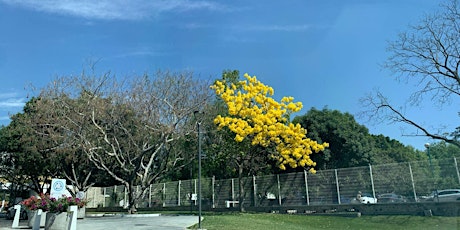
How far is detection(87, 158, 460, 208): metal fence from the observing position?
67.4 ft

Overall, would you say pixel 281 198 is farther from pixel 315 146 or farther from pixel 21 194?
pixel 21 194

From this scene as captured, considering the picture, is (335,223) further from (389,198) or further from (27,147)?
(27,147)

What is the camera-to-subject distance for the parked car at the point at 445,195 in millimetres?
19203

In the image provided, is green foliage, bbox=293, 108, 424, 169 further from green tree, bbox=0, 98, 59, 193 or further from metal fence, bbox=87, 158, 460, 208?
green tree, bbox=0, 98, 59, 193

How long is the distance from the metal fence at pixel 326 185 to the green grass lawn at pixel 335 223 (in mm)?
2277

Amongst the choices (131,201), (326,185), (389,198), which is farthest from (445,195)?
(131,201)

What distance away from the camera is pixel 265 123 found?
23.8 m

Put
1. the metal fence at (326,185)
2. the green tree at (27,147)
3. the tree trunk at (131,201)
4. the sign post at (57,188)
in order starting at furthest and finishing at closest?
the green tree at (27,147)
the tree trunk at (131,201)
the metal fence at (326,185)
the sign post at (57,188)

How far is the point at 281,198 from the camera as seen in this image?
27438 millimetres

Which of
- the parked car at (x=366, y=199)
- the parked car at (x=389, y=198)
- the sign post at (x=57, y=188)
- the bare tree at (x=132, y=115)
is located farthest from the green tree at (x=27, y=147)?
the parked car at (x=389, y=198)

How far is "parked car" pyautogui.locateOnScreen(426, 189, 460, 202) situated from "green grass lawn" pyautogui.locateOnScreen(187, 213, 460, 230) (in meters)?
1.42

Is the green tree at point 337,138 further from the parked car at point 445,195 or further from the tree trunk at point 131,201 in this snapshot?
the tree trunk at point 131,201

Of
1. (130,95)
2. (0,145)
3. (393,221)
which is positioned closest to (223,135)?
(130,95)

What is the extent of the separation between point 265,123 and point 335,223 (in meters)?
7.42
